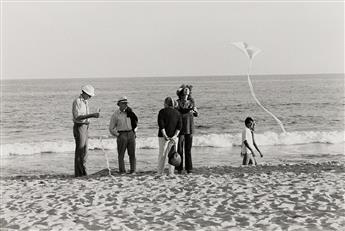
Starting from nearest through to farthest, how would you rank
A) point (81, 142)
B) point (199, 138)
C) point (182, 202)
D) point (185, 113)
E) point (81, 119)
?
point (182, 202) → point (81, 119) → point (81, 142) → point (185, 113) → point (199, 138)

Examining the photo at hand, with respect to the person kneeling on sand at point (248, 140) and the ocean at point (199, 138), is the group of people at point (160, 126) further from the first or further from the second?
the person kneeling on sand at point (248, 140)

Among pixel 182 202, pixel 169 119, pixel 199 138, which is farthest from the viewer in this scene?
pixel 199 138

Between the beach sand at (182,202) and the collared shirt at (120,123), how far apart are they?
98 cm

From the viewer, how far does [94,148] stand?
1789cm

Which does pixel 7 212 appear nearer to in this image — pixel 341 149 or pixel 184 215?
pixel 184 215

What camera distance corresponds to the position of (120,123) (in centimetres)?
909

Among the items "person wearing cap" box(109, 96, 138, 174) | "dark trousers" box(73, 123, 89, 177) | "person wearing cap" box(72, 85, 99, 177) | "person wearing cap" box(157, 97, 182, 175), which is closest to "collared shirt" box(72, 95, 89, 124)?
"person wearing cap" box(72, 85, 99, 177)

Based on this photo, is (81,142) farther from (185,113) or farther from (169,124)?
(185,113)

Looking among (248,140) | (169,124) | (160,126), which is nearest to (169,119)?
(169,124)

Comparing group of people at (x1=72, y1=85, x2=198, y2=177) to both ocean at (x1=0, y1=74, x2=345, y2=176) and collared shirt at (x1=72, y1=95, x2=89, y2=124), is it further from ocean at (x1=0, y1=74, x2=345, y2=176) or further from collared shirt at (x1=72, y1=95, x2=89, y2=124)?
ocean at (x1=0, y1=74, x2=345, y2=176)

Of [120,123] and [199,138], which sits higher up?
[120,123]

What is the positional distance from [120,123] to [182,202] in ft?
10.00

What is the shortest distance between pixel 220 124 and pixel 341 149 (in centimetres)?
1254

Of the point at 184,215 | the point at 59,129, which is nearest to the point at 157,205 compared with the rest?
the point at 184,215
